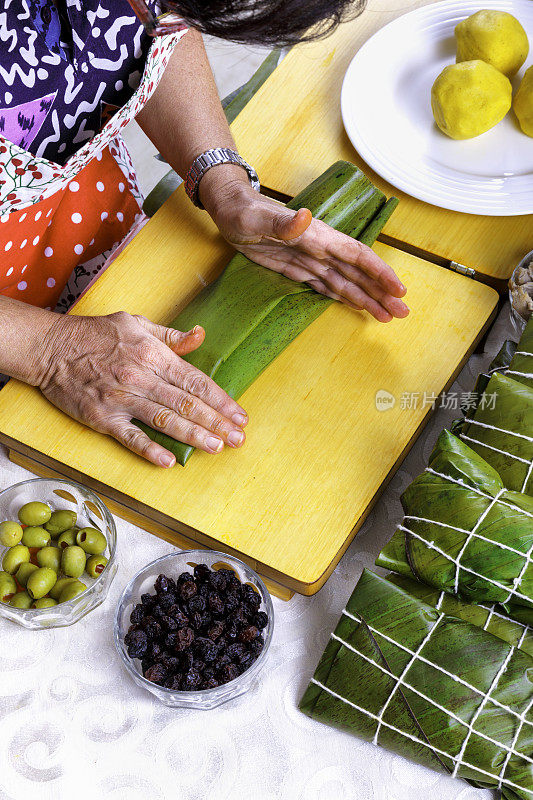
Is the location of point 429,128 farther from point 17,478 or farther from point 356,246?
point 17,478

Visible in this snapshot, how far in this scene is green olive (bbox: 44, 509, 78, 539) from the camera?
952 millimetres

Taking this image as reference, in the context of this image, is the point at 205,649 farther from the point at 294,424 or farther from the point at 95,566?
the point at 294,424

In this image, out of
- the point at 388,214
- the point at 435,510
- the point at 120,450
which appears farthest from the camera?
the point at 388,214

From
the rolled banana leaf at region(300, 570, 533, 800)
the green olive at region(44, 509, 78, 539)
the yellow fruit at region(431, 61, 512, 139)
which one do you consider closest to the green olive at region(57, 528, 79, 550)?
the green olive at region(44, 509, 78, 539)

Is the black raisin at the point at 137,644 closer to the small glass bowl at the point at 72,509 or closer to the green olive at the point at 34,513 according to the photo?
the small glass bowl at the point at 72,509

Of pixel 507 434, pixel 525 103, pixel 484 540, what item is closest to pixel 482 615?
pixel 484 540

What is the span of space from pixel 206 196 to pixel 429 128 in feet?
1.24

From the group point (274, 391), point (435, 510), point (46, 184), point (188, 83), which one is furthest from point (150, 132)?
point (435, 510)

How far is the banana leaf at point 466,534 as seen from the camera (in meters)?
0.81

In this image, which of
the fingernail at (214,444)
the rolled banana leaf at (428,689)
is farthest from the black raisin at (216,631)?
the fingernail at (214,444)

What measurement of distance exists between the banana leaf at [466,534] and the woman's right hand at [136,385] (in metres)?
0.25

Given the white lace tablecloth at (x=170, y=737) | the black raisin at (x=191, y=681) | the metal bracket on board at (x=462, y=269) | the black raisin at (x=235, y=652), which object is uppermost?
the metal bracket on board at (x=462, y=269)

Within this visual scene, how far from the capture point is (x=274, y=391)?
105cm

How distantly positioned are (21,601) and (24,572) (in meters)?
0.03
